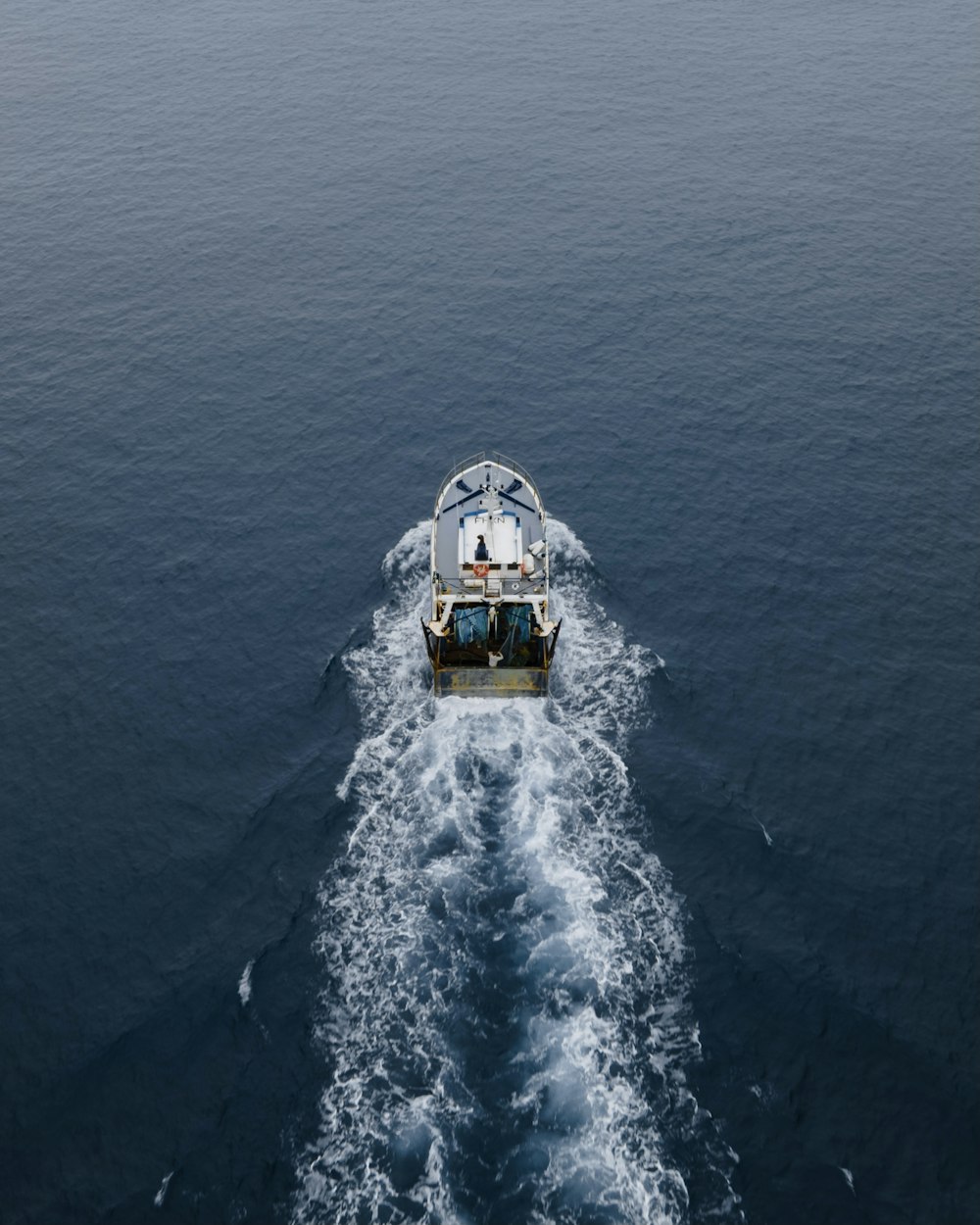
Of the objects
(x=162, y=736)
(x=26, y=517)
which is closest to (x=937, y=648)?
(x=162, y=736)

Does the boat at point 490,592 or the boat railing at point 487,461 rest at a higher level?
the boat railing at point 487,461

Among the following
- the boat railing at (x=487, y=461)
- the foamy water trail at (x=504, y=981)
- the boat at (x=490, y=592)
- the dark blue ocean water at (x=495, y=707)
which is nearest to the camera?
the foamy water trail at (x=504, y=981)

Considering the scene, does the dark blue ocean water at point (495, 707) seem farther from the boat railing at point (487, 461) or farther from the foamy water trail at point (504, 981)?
the boat railing at point (487, 461)

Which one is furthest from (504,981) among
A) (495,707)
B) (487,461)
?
(487,461)

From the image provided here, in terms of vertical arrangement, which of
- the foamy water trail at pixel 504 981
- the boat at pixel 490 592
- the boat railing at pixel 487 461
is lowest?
the foamy water trail at pixel 504 981

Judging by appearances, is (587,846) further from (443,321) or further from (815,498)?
(443,321)

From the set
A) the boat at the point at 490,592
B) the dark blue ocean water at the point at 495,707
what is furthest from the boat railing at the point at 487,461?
the dark blue ocean water at the point at 495,707
